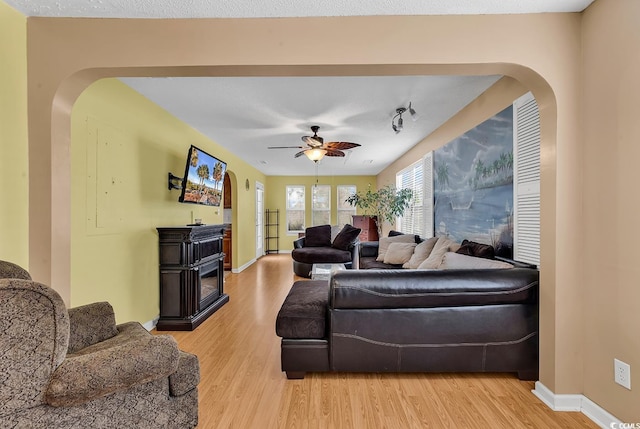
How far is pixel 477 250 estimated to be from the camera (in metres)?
2.89

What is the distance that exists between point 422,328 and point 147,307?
2688 millimetres

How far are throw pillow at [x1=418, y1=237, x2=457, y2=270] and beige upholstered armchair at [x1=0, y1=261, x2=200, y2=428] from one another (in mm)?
2574

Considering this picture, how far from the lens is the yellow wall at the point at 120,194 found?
91.0 inches

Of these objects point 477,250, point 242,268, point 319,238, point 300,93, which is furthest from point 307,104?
point 242,268

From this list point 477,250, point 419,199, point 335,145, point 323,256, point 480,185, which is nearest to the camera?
point 477,250

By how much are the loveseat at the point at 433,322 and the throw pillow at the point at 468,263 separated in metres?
0.28

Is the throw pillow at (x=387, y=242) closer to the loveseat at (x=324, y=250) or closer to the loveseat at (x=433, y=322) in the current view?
the loveseat at (x=324, y=250)

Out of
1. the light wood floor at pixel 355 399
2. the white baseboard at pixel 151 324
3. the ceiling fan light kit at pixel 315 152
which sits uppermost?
the ceiling fan light kit at pixel 315 152

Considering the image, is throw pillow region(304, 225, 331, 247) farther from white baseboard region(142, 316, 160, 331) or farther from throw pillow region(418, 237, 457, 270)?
white baseboard region(142, 316, 160, 331)

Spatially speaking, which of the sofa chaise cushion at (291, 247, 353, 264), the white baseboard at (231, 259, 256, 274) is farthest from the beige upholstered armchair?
the white baseboard at (231, 259, 256, 274)

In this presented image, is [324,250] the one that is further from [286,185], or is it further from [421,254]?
[286,185]

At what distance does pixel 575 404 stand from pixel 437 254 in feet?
5.53

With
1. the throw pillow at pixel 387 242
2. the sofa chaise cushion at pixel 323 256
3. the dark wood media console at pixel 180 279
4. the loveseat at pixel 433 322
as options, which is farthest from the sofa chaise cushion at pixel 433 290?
the sofa chaise cushion at pixel 323 256

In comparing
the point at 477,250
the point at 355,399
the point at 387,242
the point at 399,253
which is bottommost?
the point at 355,399
